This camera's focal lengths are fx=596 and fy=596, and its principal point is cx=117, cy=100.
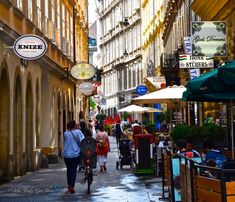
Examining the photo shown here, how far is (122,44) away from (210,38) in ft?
195

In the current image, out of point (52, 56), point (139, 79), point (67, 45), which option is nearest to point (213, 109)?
point (52, 56)

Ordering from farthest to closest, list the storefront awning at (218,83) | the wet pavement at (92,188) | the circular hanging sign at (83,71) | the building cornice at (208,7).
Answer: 1. the circular hanging sign at (83,71)
2. the building cornice at (208,7)
3. the wet pavement at (92,188)
4. the storefront awning at (218,83)

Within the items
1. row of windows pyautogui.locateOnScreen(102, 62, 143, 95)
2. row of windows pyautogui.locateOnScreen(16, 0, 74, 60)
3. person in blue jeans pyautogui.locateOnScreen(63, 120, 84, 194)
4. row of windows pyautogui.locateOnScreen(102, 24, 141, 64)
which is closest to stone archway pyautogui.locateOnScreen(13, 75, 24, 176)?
row of windows pyautogui.locateOnScreen(16, 0, 74, 60)

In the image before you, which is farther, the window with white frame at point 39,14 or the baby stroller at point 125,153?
the window with white frame at point 39,14

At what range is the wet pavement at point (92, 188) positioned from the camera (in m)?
13.3

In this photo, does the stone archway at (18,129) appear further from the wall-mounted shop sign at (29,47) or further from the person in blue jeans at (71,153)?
the person in blue jeans at (71,153)

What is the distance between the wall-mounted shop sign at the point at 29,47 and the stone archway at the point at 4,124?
4.23 ft

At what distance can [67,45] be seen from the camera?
3309 centimetres

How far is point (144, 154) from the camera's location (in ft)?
59.9

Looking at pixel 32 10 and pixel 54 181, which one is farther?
pixel 32 10

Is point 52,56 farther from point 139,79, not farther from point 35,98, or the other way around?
point 139,79

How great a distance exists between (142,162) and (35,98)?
594 cm

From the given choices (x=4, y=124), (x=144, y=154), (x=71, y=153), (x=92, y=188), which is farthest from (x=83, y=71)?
(x=71, y=153)

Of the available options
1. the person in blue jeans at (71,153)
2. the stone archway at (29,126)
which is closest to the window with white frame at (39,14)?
the stone archway at (29,126)
